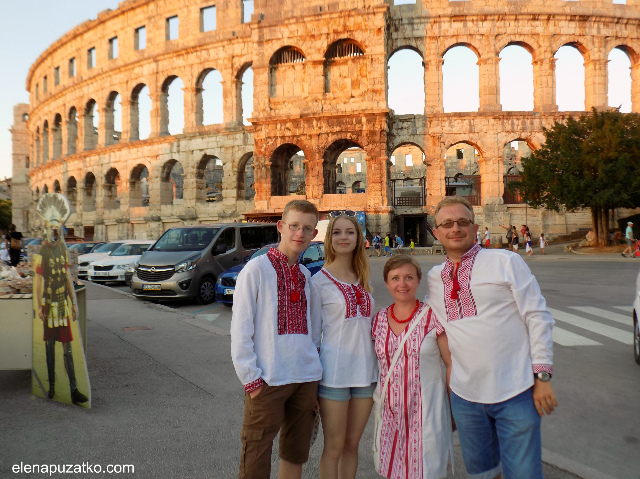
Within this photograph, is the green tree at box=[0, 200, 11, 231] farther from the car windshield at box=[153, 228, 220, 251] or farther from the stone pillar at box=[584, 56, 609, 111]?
the stone pillar at box=[584, 56, 609, 111]

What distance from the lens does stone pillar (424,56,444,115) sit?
89.6 feet

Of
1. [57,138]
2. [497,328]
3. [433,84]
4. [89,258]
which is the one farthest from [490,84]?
[57,138]

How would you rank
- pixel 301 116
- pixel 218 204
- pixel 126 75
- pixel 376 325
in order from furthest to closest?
1. pixel 126 75
2. pixel 218 204
3. pixel 301 116
4. pixel 376 325

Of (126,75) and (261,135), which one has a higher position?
(126,75)

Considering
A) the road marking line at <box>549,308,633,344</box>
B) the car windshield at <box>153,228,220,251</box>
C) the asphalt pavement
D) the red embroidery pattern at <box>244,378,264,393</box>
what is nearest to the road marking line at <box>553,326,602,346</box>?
the asphalt pavement

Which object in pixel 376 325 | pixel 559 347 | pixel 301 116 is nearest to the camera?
pixel 376 325

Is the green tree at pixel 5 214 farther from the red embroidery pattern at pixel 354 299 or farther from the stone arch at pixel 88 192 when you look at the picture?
the red embroidery pattern at pixel 354 299

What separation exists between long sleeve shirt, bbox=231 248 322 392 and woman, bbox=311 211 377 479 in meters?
0.11

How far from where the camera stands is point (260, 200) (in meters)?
27.3

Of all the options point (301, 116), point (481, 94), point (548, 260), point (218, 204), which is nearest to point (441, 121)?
point (481, 94)

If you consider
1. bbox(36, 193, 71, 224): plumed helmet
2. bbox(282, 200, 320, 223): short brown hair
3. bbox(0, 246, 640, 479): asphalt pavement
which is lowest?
bbox(0, 246, 640, 479): asphalt pavement

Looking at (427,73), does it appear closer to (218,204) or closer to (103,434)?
(218,204)

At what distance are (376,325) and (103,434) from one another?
8.59ft

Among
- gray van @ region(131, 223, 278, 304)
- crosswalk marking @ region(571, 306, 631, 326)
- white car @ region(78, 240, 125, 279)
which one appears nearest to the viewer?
crosswalk marking @ region(571, 306, 631, 326)
